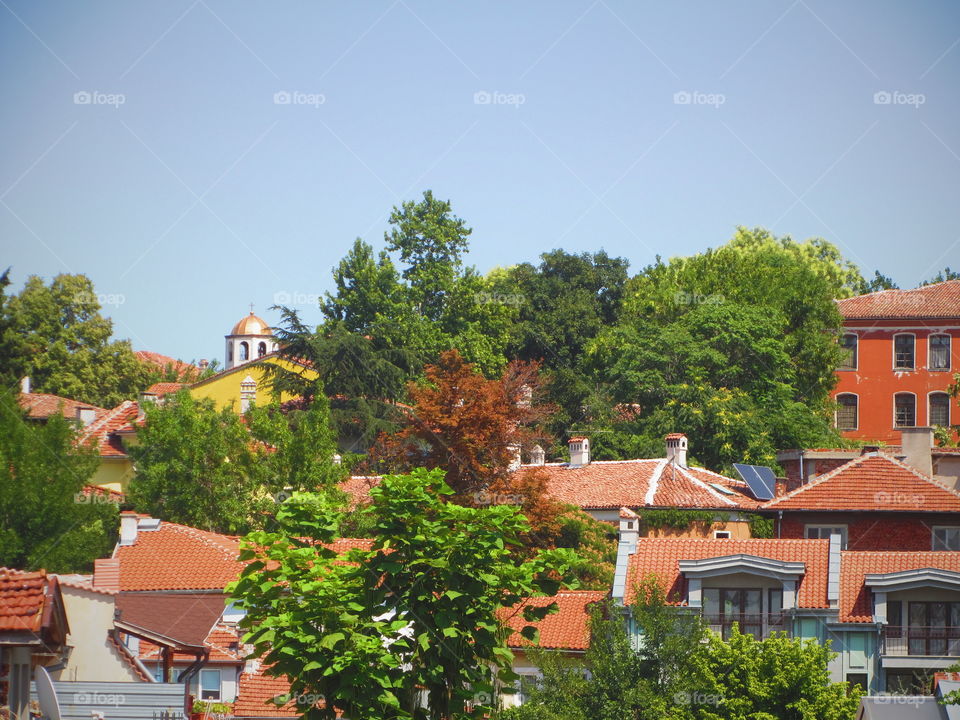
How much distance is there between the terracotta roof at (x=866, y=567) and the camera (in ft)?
119

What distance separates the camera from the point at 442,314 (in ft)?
234

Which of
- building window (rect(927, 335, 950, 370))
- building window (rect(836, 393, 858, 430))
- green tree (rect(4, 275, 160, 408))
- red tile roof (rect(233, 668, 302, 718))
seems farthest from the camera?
green tree (rect(4, 275, 160, 408))

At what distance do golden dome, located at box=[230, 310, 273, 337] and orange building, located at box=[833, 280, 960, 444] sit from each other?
197 ft

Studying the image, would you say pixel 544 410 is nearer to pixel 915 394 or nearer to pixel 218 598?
pixel 218 598

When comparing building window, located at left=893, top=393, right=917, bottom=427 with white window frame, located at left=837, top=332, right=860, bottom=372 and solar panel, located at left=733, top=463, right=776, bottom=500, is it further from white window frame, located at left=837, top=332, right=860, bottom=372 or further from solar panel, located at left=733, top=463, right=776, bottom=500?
solar panel, located at left=733, top=463, right=776, bottom=500

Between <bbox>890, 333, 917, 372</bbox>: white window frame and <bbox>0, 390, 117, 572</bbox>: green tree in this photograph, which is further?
<bbox>890, 333, 917, 372</bbox>: white window frame

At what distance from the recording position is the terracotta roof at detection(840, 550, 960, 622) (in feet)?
119

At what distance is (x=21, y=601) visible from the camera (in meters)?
20.3

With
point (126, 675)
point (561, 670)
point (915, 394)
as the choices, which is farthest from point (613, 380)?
point (126, 675)

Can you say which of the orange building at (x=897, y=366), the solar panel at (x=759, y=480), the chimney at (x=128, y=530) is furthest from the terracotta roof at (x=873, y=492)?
the orange building at (x=897, y=366)

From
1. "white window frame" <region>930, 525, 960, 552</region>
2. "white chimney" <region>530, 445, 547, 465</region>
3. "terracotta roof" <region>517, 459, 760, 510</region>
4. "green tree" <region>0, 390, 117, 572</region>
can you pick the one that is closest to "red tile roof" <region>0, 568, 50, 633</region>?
"green tree" <region>0, 390, 117, 572</region>

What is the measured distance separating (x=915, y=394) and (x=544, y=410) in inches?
1050

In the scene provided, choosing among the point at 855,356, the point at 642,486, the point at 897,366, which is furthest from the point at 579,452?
the point at 897,366

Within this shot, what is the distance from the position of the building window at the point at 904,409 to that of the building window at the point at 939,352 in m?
1.74
